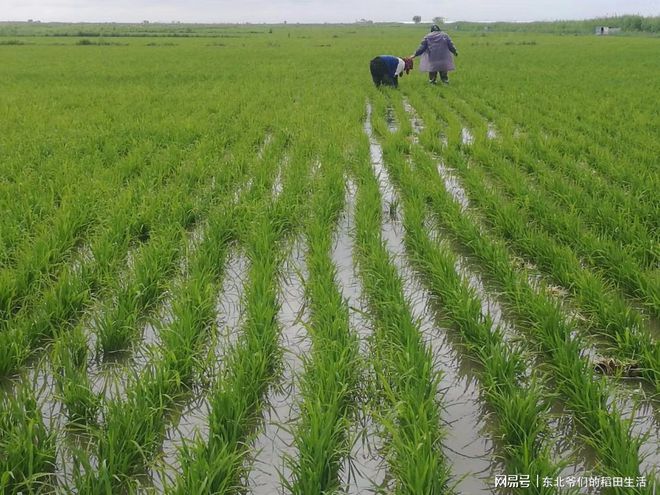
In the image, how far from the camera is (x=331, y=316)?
2578mm

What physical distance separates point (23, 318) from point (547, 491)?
2.28 metres

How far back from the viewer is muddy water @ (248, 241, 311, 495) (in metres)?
1.81

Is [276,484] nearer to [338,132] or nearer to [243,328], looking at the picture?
[243,328]

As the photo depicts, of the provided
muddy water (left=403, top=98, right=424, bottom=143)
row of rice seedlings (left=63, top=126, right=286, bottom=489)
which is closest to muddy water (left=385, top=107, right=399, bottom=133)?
muddy water (left=403, top=98, right=424, bottom=143)

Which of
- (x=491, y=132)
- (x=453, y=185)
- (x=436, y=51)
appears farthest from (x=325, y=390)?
(x=436, y=51)

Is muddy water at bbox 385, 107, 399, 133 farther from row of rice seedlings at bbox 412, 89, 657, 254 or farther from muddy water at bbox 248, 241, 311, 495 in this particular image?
muddy water at bbox 248, 241, 311, 495

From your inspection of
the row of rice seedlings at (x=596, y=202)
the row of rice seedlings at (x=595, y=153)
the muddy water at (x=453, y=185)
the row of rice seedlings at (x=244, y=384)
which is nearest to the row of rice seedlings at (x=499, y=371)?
the row of rice seedlings at (x=244, y=384)

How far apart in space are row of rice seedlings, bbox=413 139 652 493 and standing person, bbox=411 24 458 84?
8.18 meters

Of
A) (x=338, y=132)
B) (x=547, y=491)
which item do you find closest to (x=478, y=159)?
(x=338, y=132)

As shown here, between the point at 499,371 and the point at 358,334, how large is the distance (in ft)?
2.27

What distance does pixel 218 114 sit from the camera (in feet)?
26.1

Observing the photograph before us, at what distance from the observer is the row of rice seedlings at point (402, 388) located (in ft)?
5.53

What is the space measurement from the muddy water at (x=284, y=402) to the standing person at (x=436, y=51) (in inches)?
354

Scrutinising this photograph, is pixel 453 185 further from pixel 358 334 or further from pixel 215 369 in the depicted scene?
pixel 215 369
